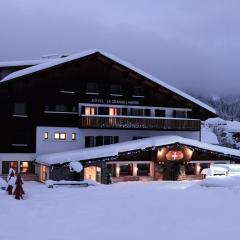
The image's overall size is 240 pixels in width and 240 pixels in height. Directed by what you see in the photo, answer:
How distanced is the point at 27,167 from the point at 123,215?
2218 centimetres

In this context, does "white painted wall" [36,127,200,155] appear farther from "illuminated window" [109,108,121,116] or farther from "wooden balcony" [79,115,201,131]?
"illuminated window" [109,108,121,116]

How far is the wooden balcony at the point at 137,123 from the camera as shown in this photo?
124ft

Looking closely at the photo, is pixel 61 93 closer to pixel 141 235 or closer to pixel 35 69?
pixel 35 69

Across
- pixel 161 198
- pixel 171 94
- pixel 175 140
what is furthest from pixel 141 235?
pixel 171 94

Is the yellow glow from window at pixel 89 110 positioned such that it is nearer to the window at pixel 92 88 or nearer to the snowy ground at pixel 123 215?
the window at pixel 92 88

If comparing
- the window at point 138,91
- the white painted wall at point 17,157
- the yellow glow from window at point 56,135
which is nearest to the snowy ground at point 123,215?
the white painted wall at point 17,157

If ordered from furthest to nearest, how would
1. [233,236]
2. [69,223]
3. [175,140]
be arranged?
[175,140], [69,223], [233,236]

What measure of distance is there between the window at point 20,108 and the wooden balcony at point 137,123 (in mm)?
4685

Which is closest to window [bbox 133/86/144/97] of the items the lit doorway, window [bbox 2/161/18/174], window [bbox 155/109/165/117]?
window [bbox 155/109/165/117]

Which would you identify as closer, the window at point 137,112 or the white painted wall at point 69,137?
the white painted wall at point 69,137

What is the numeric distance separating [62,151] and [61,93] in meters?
4.92

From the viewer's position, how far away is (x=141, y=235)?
523 inches

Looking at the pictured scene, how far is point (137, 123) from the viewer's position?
3925 centimetres

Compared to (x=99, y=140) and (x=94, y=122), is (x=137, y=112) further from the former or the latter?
(x=94, y=122)
